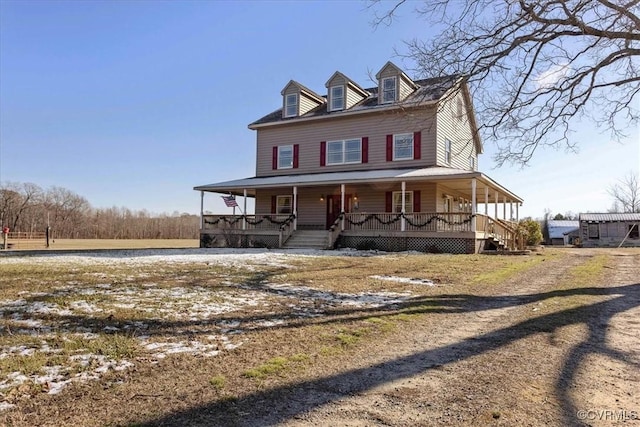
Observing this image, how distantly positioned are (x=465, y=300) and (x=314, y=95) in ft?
64.4

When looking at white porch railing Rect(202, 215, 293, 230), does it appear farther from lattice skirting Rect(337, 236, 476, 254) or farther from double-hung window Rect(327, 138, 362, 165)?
double-hung window Rect(327, 138, 362, 165)

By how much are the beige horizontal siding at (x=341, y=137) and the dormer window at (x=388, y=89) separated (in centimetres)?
90

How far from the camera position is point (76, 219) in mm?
68875

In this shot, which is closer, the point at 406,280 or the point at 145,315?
the point at 145,315

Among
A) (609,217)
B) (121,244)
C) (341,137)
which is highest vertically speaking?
(341,137)

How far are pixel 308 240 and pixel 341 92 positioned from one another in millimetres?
8503

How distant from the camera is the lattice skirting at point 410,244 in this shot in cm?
1675

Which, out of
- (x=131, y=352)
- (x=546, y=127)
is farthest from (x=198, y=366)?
(x=546, y=127)

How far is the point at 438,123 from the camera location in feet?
66.0

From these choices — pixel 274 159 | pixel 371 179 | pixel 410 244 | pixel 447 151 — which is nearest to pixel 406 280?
pixel 410 244

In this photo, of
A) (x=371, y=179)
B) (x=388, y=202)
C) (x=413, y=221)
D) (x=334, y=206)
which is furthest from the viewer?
(x=334, y=206)

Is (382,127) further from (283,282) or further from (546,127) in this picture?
(283,282)

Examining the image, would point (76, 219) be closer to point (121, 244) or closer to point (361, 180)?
point (121, 244)

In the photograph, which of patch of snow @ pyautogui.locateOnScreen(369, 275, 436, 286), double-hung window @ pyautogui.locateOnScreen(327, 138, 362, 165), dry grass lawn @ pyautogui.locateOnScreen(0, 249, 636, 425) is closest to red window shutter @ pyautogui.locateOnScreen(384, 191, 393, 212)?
double-hung window @ pyautogui.locateOnScreen(327, 138, 362, 165)
